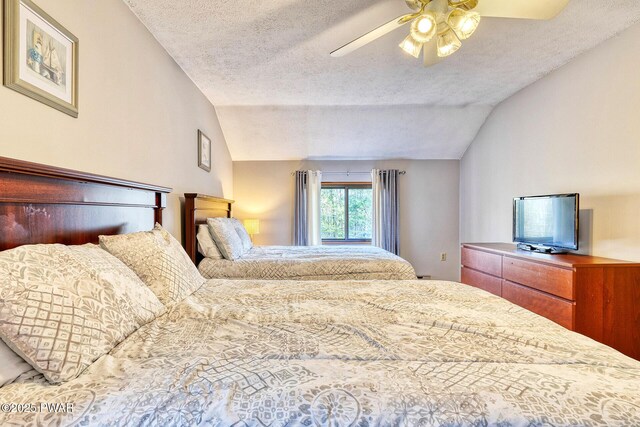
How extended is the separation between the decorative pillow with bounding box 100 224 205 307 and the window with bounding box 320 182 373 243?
357cm

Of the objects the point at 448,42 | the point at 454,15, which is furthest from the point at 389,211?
the point at 454,15

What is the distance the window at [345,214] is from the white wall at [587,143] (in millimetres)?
1974

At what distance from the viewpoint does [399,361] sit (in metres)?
0.86

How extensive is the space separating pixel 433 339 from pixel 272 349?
540 mm

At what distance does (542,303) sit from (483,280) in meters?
0.76

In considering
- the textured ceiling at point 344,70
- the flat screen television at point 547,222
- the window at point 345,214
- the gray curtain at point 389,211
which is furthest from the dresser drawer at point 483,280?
the textured ceiling at point 344,70

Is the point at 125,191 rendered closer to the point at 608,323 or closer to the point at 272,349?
the point at 272,349

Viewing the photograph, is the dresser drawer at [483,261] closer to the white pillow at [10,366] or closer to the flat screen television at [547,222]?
the flat screen television at [547,222]

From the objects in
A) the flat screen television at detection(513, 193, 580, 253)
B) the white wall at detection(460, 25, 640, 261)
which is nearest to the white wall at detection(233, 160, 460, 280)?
the white wall at detection(460, 25, 640, 261)

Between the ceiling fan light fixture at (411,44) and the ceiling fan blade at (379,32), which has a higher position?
the ceiling fan blade at (379,32)

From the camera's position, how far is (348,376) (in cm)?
78

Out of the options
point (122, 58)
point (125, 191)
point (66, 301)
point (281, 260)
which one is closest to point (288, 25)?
point (122, 58)

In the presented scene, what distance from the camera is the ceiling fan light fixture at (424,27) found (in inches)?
60.6

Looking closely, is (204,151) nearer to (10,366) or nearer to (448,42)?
(448,42)
